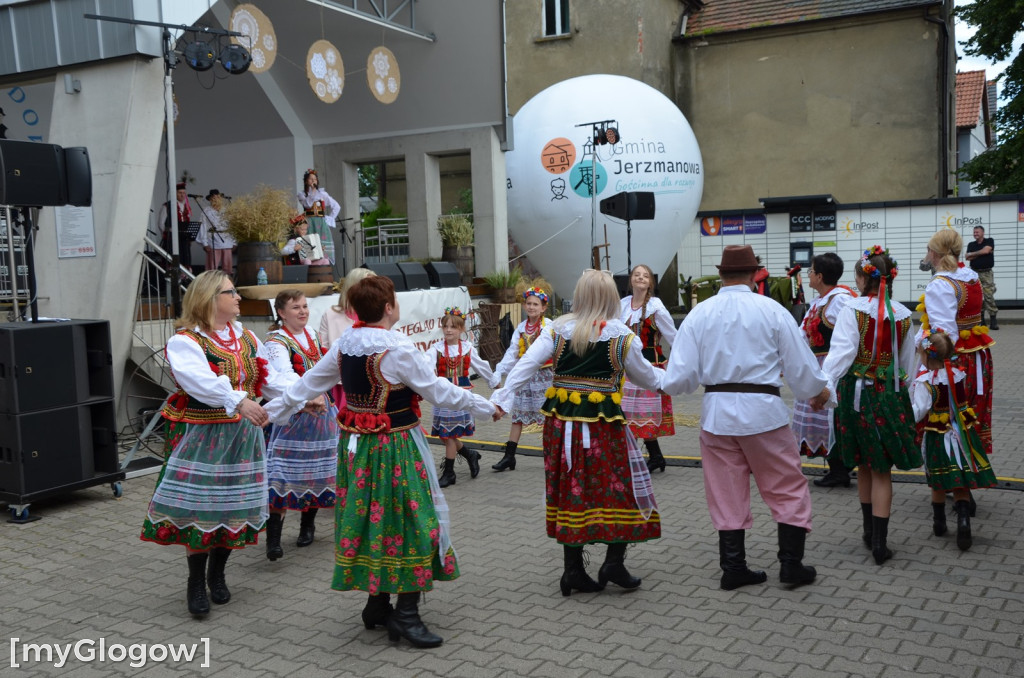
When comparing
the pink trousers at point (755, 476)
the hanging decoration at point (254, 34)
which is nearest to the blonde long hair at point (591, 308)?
the pink trousers at point (755, 476)

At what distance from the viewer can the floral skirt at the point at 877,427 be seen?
519 centimetres

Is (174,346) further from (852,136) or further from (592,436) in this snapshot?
(852,136)

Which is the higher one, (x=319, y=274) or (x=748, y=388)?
(x=319, y=274)

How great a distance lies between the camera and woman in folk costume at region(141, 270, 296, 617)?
4.60m

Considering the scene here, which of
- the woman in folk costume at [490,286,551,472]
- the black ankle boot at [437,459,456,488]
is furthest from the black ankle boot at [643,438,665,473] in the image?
the black ankle boot at [437,459,456,488]

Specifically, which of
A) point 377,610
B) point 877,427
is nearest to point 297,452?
point 377,610

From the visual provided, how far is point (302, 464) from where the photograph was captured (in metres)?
5.77

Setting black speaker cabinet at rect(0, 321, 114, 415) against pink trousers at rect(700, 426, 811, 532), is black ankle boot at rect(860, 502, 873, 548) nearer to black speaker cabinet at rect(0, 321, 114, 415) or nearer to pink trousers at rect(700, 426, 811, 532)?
pink trousers at rect(700, 426, 811, 532)

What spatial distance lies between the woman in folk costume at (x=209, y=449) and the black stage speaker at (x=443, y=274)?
32.5 feet

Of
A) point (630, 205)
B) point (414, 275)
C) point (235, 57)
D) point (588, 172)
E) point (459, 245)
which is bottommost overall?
point (414, 275)

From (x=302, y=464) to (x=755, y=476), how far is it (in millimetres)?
2762

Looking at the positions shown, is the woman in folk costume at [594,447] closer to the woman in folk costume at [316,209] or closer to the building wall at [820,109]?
the woman in folk costume at [316,209]

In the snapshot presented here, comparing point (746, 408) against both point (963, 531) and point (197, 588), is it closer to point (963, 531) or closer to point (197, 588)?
point (963, 531)

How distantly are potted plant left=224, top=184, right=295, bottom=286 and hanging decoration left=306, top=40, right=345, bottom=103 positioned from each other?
1.97 meters
